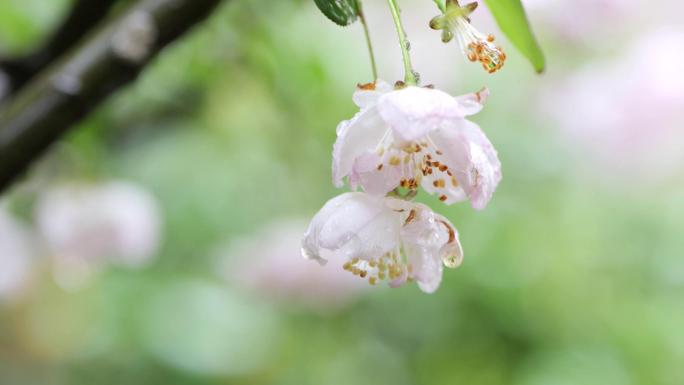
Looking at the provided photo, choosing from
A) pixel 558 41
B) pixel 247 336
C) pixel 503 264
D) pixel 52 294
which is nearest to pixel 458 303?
pixel 503 264

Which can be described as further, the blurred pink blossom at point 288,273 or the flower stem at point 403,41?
the blurred pink blossom at point 288,273

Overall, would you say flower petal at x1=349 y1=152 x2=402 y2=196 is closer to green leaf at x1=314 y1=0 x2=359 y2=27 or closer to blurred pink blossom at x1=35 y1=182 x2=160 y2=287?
green leaf at x1=314 y1=0 x2=359 y2=27

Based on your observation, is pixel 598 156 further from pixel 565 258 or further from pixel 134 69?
pixel 134 69

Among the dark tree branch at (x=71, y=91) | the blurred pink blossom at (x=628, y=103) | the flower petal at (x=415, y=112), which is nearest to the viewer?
the flower petal at (x=415, y=112)

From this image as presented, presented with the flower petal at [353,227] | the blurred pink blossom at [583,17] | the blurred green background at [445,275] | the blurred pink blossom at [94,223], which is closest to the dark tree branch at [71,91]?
the flower petal at [353,227]

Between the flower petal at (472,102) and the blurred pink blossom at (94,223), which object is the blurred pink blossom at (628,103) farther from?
the flower petal at (472,102)

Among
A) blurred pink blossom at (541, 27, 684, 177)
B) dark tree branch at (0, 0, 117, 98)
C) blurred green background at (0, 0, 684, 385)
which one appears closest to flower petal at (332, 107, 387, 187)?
dark tree branch at (0, 0, 117, 98)

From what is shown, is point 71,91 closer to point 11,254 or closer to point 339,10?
point 339,10

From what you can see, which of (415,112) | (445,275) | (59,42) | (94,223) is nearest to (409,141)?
(415,112)
